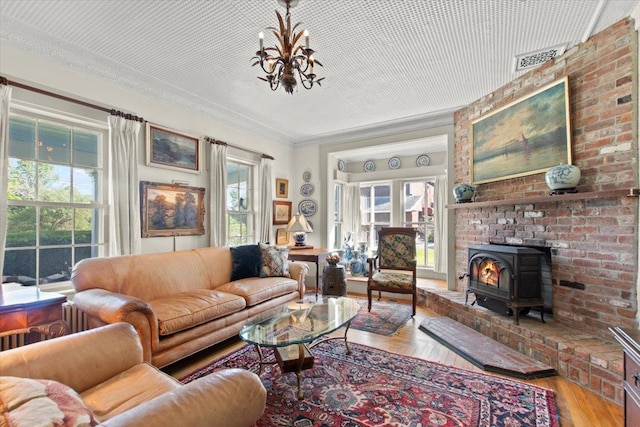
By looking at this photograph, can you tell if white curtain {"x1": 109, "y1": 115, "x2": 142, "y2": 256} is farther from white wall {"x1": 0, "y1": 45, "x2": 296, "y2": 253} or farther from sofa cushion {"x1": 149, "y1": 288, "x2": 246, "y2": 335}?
sofa cushion {"x1": 149, "y1": 288, "x2": 246, "y2": 335}

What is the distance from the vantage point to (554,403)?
1931 millimetres

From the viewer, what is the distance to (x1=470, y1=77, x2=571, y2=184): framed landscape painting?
2.67 metres

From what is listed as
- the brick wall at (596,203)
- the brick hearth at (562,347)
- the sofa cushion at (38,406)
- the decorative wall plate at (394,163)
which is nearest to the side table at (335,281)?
the brick hearth at (562,347)

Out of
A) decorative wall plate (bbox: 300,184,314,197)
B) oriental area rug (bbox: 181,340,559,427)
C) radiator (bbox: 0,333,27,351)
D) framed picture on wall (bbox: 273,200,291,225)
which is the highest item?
decorative wall plate (bbox: 300,184,314,197)

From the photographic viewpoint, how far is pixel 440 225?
551 cm

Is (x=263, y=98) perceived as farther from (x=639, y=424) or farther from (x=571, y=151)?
(x=639, y=424)

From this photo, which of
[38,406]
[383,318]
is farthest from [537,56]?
[38,406]

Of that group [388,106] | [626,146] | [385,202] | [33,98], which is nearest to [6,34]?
[33,98]

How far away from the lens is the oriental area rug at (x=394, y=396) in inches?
70.2

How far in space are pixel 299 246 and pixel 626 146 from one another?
4.10 metres

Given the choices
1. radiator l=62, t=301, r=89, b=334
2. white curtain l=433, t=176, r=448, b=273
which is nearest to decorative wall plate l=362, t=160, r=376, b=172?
white curtain l=433, t=176, r=448, b=273

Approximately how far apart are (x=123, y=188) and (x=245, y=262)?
155 cm

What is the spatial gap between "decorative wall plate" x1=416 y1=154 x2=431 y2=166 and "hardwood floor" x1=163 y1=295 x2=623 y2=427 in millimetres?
3018

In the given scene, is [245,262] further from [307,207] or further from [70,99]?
[70,99]
